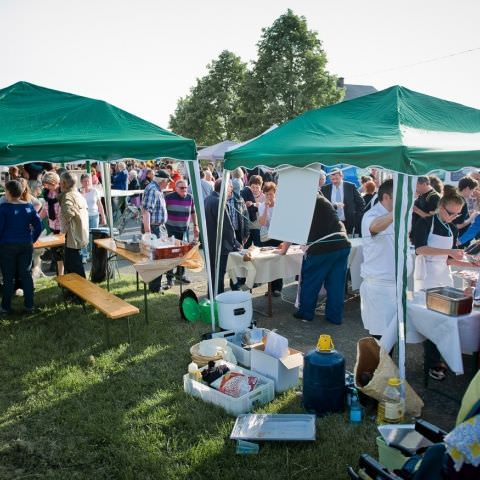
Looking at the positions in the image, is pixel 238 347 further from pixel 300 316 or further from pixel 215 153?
pixel 215 153

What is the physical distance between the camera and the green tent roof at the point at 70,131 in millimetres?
4648

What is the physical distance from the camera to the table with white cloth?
3.49 meters

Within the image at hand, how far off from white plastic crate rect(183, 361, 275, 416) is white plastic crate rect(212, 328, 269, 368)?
0.40 metres

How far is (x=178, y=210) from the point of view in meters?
7.21

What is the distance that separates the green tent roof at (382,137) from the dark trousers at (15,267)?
2854 mm

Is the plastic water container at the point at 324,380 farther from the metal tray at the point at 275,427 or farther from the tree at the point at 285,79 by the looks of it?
the tree at the point at 285,79

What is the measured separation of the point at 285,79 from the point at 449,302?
28909 mm

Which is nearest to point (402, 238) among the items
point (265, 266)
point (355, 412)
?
point (355, 412)

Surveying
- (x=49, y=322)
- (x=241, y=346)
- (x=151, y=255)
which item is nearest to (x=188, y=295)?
(x=151, y=255)

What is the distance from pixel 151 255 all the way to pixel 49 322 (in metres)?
1.58

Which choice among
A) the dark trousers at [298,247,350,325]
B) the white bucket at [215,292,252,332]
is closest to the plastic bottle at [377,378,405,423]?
the white bucket at [215,292,252,332]

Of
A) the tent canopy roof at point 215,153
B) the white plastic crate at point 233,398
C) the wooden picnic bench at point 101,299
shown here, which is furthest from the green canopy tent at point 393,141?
the tent canopy roof at point 215,153

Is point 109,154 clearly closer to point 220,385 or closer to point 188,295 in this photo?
point 188,295

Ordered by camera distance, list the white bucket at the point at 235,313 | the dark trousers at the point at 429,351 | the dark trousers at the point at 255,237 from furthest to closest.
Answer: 1. the dark trousers at the point at 255,237
2. the white bucket at the point at 235,313
3. the dark trousers at the point at 429,351
